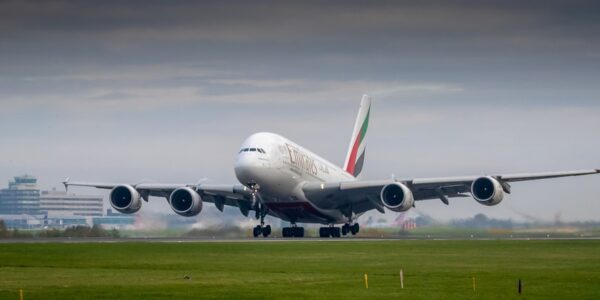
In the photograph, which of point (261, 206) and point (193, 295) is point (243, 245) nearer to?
point (261, 206)

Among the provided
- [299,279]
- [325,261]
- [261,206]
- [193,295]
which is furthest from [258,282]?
[261,206]

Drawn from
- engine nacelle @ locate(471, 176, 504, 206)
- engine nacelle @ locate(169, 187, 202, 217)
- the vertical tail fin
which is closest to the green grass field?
engine nacelle @ locate(471, 176, 504, 206)

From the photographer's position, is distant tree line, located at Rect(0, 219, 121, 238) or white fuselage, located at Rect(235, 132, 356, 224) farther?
distant tree line, located at Rect(0, 219, 121, 238)

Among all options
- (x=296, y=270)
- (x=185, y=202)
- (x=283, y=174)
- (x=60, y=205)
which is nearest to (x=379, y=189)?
(x=283, y=174)

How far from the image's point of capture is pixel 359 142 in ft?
348

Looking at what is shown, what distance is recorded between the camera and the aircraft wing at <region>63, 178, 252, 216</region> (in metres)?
86.0

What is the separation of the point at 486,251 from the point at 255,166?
22720mm

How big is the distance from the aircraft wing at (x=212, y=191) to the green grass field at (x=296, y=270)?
16.8 metres

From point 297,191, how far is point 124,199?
12.5 meters

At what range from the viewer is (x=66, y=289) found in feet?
122

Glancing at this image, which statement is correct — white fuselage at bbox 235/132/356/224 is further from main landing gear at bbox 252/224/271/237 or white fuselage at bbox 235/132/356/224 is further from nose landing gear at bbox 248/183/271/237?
main landing gear at bbox 252/224/271/237

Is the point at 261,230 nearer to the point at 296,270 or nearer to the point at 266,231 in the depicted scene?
the point at 266,231

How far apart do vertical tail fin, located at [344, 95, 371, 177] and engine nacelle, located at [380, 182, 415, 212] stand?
19537 mm

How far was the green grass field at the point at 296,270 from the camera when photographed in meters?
36.9
